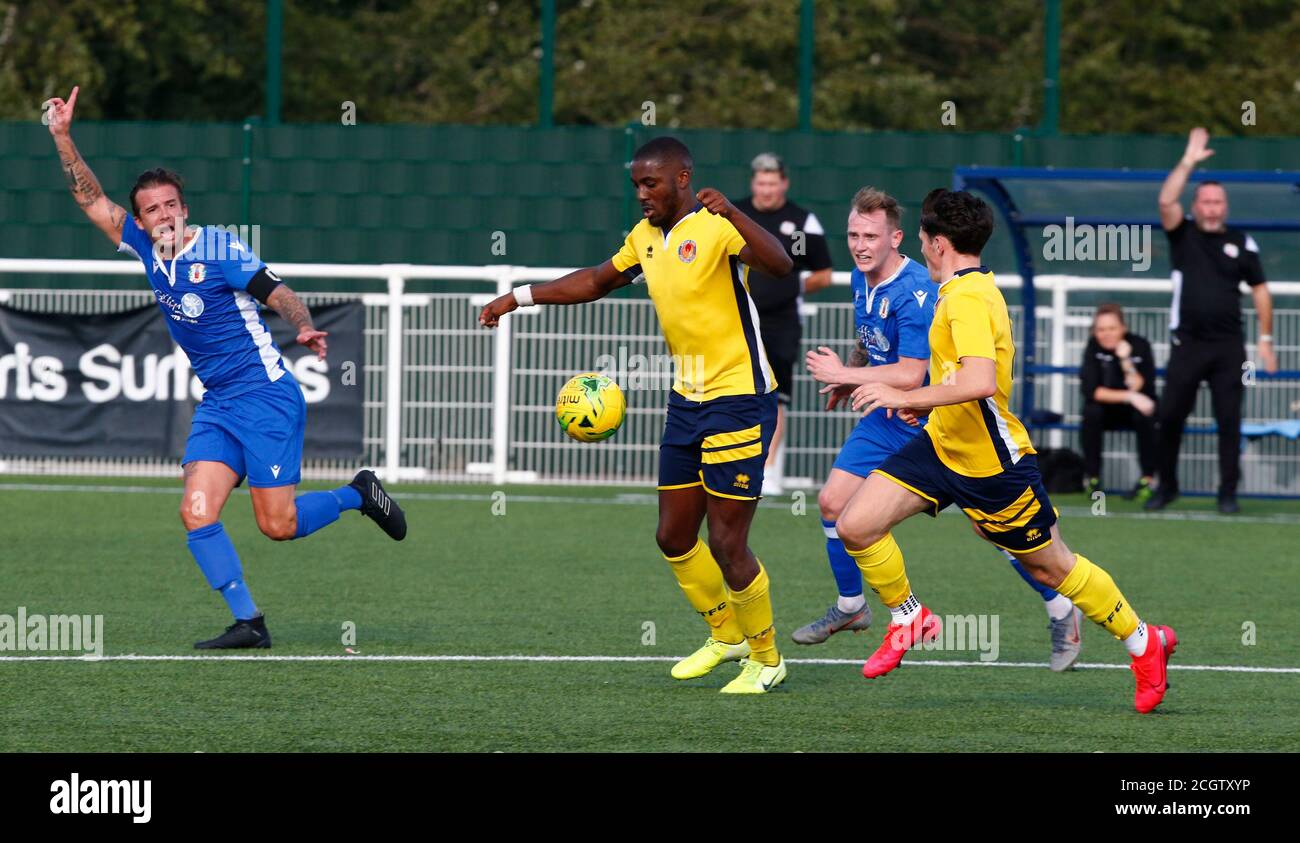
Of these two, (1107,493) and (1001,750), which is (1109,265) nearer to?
(1107,493)

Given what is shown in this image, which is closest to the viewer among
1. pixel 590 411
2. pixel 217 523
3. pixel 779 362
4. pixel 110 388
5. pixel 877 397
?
pixel 877 397

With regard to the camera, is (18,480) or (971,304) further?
(18,480)

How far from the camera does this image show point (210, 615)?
31.7 ft

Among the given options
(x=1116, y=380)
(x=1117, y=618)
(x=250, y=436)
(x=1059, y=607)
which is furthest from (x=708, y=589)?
(x=1116, y=380)

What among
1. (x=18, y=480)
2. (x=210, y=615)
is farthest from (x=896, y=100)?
(x=210, y=615)

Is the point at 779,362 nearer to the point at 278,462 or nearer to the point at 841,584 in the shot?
the point at 841,584

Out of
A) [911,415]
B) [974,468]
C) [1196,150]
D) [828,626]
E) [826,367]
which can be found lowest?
[828,626]

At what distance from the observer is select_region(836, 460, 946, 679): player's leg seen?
7.58m

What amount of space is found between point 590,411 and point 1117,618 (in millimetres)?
2085

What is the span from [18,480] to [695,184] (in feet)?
20.3

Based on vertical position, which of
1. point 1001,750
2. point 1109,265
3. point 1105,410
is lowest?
point 1001,750

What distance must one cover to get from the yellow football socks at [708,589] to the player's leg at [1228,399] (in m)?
7.35

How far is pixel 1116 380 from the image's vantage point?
15664 mm

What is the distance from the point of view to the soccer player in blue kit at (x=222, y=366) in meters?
8.73
